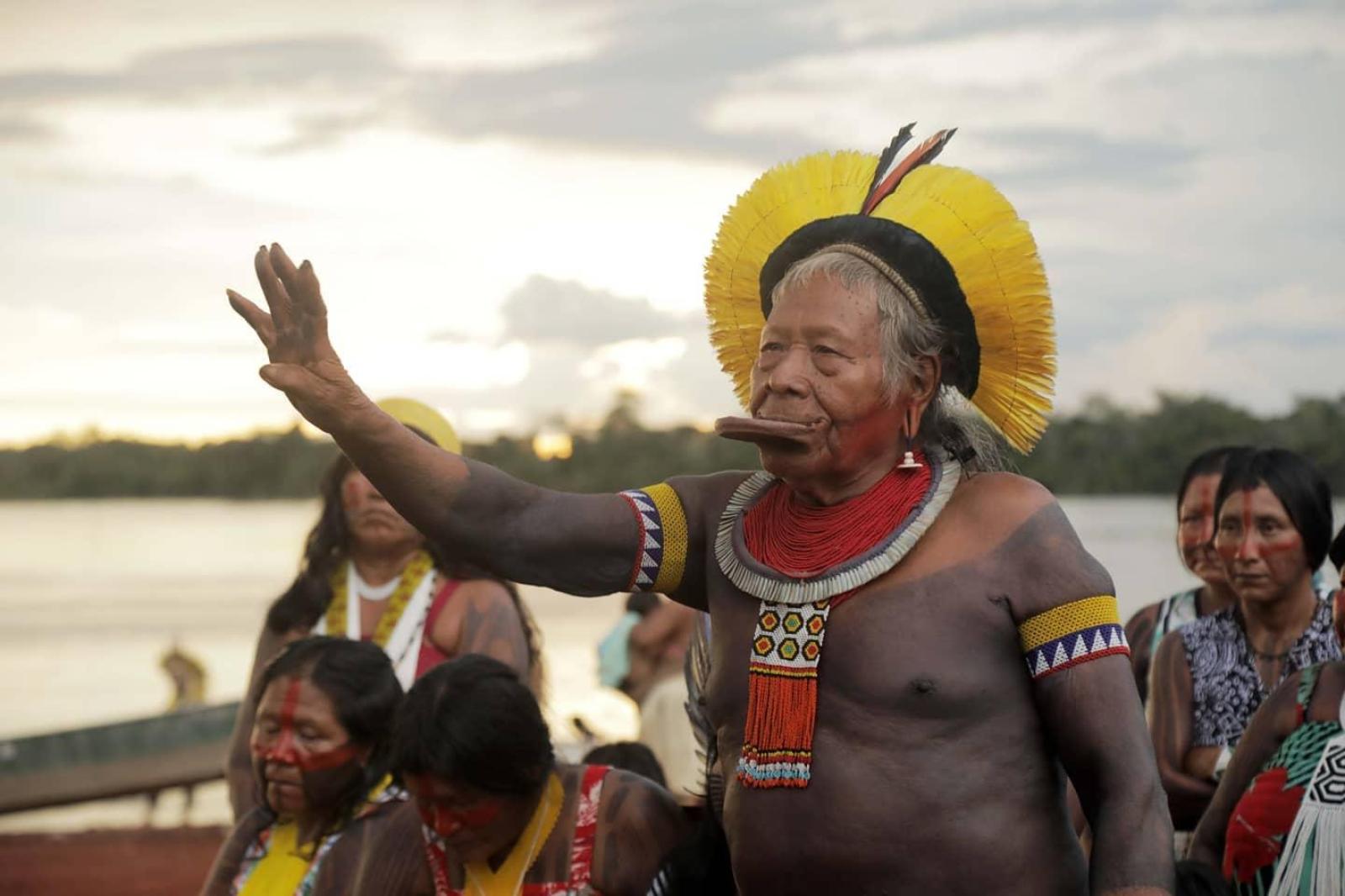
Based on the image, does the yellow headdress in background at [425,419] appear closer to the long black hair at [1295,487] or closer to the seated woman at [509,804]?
the seated woman at [509,804]

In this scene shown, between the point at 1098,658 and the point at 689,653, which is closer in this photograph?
the point at 1098,658

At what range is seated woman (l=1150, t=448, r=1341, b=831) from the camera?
5203mm

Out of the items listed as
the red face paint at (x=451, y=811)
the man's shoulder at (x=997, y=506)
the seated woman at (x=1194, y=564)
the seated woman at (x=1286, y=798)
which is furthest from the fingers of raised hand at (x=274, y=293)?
the seated woman at (x=1194, y=564)

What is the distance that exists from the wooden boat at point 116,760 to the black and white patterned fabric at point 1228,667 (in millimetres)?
8055

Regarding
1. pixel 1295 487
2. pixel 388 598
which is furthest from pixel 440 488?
pixel 1295 487

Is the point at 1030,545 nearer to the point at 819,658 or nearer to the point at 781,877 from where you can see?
the point at 819,658

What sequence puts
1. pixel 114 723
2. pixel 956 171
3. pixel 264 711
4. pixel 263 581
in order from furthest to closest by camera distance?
pixel 263 581 → pixel 114 723 → pixel 264 711 → pixel 956 171

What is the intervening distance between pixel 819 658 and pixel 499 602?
2.66m

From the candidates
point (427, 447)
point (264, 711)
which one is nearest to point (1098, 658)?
point (427, 447)

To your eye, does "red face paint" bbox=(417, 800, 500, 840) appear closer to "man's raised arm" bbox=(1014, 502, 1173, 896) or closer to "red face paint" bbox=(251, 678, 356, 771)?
"red face paint" bbox=(251, 678, 356, 771)

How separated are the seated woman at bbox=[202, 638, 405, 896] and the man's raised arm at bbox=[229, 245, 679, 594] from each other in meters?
1.41

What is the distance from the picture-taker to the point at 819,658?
295 cm

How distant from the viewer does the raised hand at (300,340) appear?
281 centimetres

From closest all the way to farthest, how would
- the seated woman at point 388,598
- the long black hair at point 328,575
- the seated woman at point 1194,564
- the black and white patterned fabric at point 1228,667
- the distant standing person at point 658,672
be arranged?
the black and white patterned fabric at point 1228,667 < the seated woman at point 388,598 < the long black hair at point 328,575 < the seated woman at point 1194,564 < the distant standing person at point 658,672
